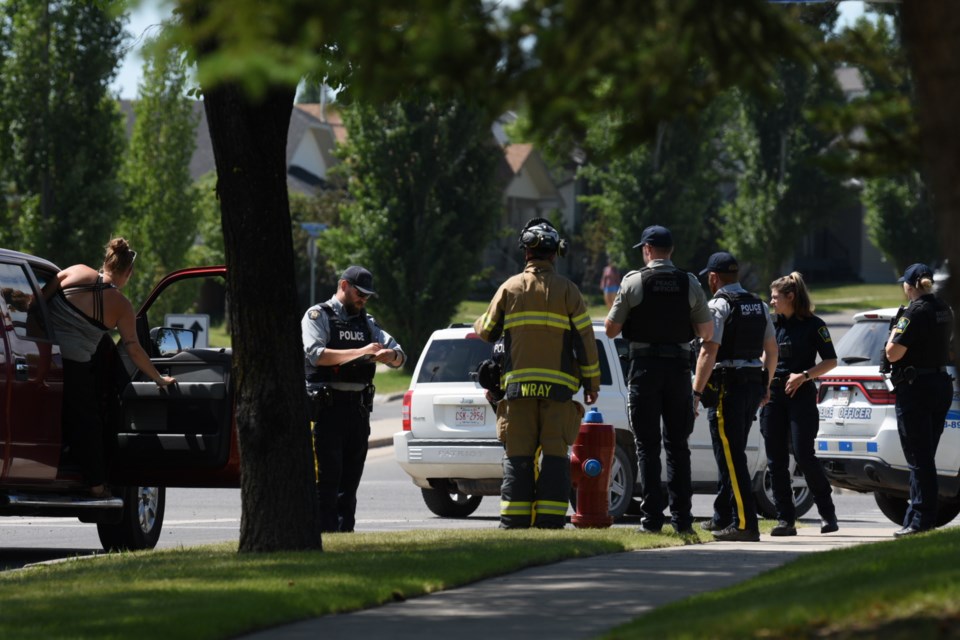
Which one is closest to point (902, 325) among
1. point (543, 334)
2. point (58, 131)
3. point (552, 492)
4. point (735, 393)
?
point (735, 393)

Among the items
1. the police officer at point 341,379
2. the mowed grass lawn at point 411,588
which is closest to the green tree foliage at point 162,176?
the police officer at point 341,379

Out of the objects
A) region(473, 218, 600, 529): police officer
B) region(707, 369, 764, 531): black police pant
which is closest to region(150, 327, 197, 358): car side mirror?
region(473, 218, 600, 529): police officer

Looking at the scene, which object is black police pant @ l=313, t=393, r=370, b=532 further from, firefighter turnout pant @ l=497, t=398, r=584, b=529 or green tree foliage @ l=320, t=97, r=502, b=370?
green tree foliage @ l=320, t=97, r=502, b=370

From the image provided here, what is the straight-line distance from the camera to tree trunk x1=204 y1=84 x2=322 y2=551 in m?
9.83

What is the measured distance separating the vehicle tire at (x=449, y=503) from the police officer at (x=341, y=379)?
3.07 m

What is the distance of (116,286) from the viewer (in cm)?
1170

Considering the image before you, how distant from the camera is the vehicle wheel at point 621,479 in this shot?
14.6 m

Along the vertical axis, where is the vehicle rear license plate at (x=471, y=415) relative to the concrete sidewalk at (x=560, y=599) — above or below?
above

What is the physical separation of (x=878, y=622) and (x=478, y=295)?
54378 mm

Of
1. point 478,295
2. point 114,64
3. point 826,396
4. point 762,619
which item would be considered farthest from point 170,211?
point 762,619

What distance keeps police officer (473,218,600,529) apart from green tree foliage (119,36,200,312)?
33.8m

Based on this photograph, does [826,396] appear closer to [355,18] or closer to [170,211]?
[355,18]

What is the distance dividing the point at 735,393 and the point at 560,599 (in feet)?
13.4

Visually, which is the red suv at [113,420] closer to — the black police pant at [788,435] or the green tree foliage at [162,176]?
the black police pant at [788,435]
